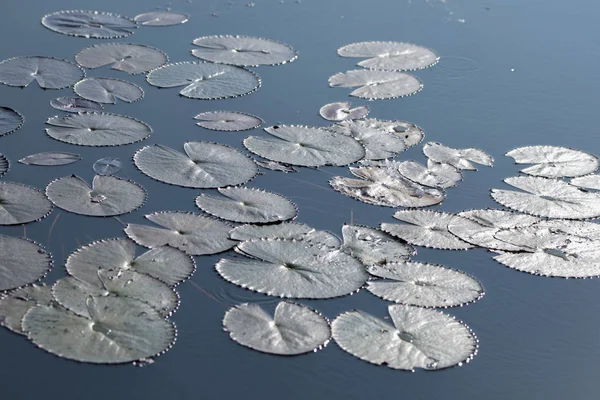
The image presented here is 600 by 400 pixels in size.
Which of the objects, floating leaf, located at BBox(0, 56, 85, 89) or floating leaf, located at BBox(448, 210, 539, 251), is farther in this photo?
floating leaf, located at BBox(0, 56, 85, 89)

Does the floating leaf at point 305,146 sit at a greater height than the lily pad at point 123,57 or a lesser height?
lesser

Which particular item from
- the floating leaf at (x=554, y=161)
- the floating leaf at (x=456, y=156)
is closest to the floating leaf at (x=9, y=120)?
the floating leaf at (x=456, y=156)

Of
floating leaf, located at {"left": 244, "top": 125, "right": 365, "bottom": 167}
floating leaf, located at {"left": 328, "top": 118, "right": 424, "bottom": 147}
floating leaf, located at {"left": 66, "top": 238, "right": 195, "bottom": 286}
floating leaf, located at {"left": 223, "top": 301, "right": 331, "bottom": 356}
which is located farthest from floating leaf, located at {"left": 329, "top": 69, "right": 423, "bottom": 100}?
floating leaf, located at {"left": 223, "top": 301, "right": 331, "bottom": 356}

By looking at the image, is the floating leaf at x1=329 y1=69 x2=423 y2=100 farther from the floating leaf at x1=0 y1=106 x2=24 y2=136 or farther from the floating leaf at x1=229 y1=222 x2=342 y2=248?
the floating leaf at x1=0 y1=106 x2=24 y2=136

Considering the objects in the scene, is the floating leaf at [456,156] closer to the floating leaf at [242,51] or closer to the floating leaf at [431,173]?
the floating leaf at [431,173]

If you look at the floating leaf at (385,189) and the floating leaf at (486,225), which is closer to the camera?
the floating leaf at (486,225)

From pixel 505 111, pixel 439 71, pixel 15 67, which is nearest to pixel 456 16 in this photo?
pixel 439 71
